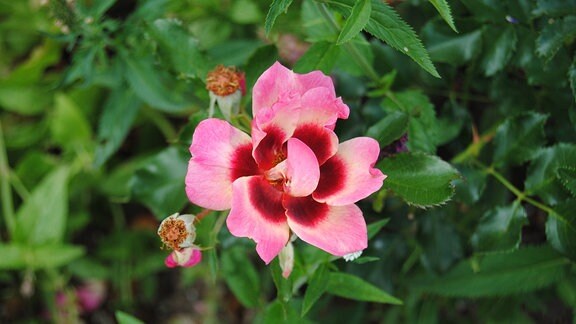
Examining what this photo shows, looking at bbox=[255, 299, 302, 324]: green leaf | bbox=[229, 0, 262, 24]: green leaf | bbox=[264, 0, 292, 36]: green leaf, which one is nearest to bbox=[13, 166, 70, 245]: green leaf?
bbox=[229, 0, 262, 24]: green leaf

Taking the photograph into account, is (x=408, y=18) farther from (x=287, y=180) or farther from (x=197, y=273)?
(x=197, y=273)

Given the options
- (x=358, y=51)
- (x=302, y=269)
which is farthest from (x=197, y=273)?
(x=358, y=51)

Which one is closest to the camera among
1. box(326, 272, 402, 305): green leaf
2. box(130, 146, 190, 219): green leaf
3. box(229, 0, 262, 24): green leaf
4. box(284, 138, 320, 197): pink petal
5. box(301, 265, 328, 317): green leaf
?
box(284, 138, 320, 197): pink petal

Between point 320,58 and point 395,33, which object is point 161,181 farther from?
point 395,33

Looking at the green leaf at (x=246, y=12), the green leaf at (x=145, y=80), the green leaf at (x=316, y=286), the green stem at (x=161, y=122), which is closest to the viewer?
the green leaf at (x=316, y=286)

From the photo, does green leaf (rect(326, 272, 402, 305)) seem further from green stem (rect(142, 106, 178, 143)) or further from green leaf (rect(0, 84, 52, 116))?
green leaf (rect(0, 84, 52, 116))

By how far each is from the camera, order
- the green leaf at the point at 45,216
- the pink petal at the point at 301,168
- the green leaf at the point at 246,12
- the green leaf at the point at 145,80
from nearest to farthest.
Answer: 1. the pink petal at the point at 301,168
2. the green leaf at the point at 145,80
3. the green leaf at the point at 246,12
4. the green leaf at the point at 45,216

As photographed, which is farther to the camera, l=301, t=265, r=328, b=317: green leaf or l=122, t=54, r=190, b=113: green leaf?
l=122, t=54, r=190, b=113: green leaf

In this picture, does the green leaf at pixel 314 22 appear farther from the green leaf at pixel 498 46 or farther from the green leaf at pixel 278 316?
the green leaf at pixel 278 316

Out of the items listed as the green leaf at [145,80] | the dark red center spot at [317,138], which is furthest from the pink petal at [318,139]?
the green leaf at [145,80]
